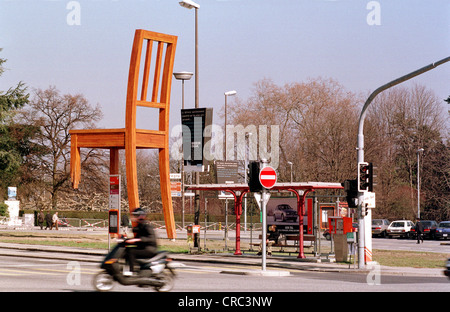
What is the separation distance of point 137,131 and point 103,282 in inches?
826

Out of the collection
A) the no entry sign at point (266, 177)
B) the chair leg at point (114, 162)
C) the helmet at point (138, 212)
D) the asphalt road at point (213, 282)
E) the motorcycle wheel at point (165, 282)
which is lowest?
the asphalt road at point (213, 282)

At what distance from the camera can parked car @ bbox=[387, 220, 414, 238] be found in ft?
192

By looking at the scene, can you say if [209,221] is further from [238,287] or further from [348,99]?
[238,287]

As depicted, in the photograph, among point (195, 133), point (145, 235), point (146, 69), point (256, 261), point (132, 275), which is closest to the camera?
point (132, 275)

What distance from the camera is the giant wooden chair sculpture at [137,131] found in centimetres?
3447

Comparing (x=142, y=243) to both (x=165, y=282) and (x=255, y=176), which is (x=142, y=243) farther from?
(x=255, y=176)

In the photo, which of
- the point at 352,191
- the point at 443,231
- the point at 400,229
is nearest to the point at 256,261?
the point at 352,191

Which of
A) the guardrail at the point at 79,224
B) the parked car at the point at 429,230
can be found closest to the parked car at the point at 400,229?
the parked car at the point at 429,230

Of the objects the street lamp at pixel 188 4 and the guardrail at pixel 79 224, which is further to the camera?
the guardrail at pixel 79 224

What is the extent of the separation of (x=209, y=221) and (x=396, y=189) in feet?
65.0

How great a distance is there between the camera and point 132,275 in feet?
46.9

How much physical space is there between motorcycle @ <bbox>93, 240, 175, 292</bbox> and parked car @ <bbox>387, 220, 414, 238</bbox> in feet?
153

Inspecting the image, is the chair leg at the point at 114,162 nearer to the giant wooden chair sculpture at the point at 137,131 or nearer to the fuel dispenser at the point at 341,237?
the giant wooden chair sculpture at the point at 137,131

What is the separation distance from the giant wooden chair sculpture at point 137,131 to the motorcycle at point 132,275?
790 inches
